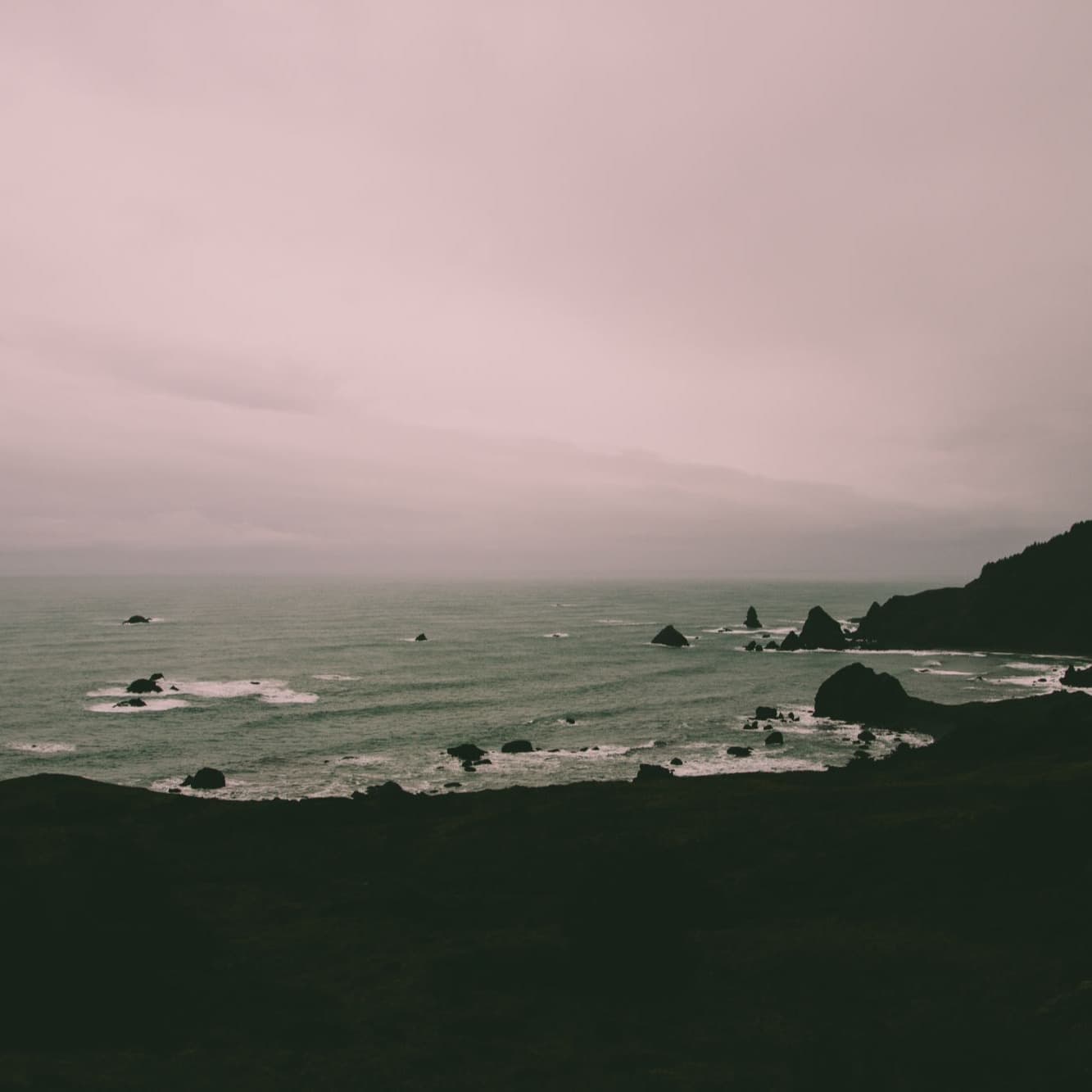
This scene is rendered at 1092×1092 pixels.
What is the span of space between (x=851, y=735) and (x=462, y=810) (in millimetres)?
40543

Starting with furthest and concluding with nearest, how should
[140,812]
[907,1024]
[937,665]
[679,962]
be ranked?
[937,665], [140,812], [679,962], [907,1024]

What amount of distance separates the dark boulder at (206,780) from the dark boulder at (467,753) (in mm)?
16205

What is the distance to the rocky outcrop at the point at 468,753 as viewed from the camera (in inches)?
2131

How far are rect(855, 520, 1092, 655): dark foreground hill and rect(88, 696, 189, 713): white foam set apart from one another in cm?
11233

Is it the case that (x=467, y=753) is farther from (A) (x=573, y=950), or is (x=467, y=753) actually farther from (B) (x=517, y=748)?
(A) (x=573, y=950)

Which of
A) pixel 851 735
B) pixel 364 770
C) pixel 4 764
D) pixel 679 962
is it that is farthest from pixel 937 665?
pixel 4 764

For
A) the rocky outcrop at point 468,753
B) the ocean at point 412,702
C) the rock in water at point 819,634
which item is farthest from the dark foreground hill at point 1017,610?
the rocky outcrop at point 468,753

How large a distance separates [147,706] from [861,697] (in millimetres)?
69679

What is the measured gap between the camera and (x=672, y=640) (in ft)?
413

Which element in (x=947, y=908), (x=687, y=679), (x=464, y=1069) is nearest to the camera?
(x=464, y=1069)

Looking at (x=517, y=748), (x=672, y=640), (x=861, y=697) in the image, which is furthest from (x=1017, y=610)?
(x=517, y=748)

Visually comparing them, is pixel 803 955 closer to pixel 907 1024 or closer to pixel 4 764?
pixel 907 1024

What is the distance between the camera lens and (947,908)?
2175 cm

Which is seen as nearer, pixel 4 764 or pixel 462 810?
pixel 462 810
